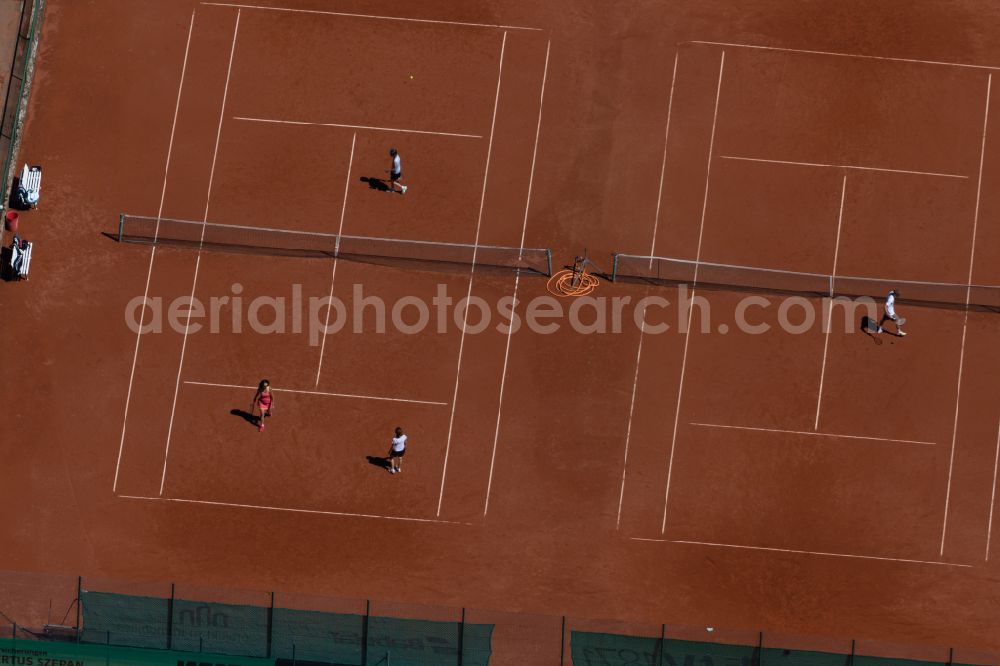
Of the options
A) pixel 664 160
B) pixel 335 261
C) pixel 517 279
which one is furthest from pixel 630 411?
pixel 335 261

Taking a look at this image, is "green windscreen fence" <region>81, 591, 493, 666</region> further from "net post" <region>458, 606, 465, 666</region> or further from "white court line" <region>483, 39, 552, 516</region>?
"white court line" <region>483, 39, 552, 516</region>

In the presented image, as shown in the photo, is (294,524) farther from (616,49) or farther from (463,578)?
(616,49)

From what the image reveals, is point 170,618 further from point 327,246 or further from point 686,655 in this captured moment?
point 686,655

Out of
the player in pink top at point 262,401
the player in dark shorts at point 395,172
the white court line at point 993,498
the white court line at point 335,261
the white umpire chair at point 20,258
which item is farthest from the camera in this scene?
the white court line at point 335,261

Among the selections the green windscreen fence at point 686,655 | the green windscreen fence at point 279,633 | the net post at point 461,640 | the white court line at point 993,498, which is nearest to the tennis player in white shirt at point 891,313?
the white court line at point 993,498

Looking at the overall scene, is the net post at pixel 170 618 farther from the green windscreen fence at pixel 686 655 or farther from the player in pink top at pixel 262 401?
the green windscreen fence at pixel 686 655

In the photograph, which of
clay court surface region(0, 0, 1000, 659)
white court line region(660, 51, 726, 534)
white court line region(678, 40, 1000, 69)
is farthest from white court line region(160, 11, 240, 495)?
white court line region(660, 51, 726, 534)

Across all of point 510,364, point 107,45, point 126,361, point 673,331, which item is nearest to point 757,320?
point 673,331
